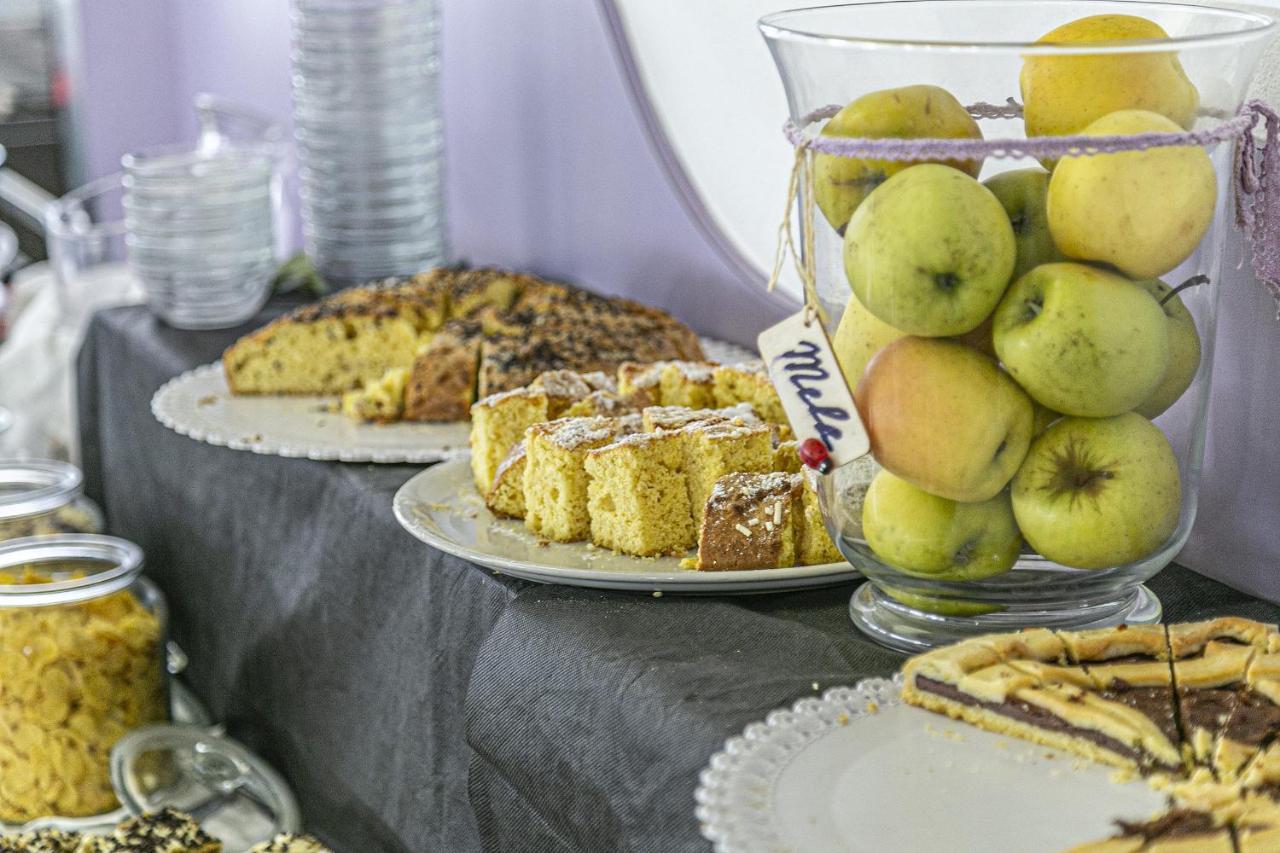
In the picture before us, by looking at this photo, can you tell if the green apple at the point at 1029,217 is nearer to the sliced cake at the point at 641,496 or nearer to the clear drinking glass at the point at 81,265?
the sliced cake at the point at 641,496

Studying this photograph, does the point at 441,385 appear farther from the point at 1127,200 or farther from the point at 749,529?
the point at 1127,200

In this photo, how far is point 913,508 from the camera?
850 millimetres

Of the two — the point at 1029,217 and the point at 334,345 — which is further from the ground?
the point at 1029,217

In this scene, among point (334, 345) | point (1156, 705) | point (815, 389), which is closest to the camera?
point (1156, 705)

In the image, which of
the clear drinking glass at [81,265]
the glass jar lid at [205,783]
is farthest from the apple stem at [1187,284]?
the clear drinking glass at [81,265]

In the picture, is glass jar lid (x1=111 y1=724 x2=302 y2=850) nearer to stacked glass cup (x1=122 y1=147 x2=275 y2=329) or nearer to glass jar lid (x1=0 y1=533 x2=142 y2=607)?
glass jar lid (x1=0 y1=533 x2=142 y2=607)

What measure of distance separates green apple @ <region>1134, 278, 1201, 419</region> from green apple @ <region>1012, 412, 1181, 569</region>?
0.01 meters

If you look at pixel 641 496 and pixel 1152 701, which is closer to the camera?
pixel 1152 701

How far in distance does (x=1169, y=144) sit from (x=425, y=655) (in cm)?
72

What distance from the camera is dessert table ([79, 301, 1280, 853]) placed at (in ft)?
2.88

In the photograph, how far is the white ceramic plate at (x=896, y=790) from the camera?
0.67 metres

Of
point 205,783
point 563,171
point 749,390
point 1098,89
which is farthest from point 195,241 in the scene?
point 1098,89

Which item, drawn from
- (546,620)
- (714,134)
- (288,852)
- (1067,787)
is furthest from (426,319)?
(1067,787)

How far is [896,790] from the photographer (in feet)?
2.35
